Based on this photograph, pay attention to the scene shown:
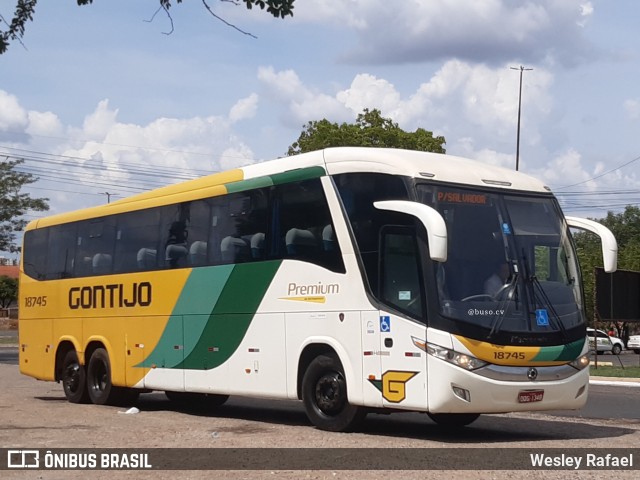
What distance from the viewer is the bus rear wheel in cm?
1891

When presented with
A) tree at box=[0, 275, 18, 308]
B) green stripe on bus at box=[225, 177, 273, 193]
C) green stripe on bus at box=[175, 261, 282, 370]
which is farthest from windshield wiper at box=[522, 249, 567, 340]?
tree at box=[0, 275, 18, 308]

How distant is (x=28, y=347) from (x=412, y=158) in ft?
37.5

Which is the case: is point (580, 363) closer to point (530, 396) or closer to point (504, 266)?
point (530, 396)

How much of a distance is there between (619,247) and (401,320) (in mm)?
98793

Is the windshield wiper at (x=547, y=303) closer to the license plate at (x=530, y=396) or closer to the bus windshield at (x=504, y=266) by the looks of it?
the bus windshield at (x=504, y=266)

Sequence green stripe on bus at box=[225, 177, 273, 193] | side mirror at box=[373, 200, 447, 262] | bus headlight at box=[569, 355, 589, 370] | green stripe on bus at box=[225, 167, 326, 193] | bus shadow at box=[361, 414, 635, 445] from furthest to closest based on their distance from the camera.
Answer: green stripe on bus at box=[225, 177, 273, 193], green stripe on bus at box=[225, 167, 326, 193], bus shadow at box=[361, 414, 635, 445], bus headlight at box=[569, 355, 589, 370], side mirror at box=[373, 200, 447, 262]

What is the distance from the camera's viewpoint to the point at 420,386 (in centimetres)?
1227

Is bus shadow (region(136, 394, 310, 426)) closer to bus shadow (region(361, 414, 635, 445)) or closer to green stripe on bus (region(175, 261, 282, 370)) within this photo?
green stripe on bus (region(175, 261, 282, 370))

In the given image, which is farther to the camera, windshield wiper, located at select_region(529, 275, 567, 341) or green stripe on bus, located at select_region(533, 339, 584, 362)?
windshield wiper, located at select_region(529, 275, 567, 341)

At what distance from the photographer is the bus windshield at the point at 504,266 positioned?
485 inches

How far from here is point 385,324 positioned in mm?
12773

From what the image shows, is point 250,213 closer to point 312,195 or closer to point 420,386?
point 312,195

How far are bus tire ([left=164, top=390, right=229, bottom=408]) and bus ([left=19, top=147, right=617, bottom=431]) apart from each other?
1.71 m

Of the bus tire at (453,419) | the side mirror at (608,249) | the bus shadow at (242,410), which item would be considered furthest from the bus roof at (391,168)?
the bus shadow at (242,410)
